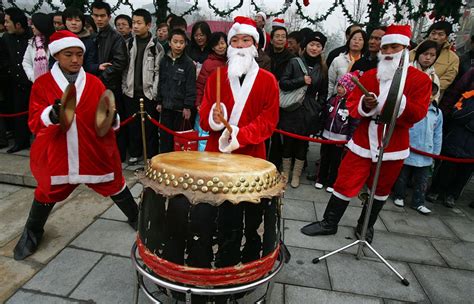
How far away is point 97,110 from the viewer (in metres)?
2.37

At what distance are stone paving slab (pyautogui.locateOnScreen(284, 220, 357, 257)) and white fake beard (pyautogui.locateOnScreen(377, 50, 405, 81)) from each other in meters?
1.58

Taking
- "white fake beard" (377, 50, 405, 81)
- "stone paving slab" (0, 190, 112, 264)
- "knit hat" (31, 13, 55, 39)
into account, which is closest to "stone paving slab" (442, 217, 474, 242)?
"white fake beard" (377, 50, 405, 81)

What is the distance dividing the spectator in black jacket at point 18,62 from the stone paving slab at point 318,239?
14.6ft

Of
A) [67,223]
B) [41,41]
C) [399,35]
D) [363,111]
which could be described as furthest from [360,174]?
[41,41]

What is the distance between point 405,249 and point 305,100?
216 centimetres

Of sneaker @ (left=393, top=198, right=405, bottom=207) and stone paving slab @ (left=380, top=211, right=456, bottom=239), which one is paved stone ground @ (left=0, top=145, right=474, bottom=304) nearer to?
stone paving slab @ (left=380, top=211, right=456, bottom=239)

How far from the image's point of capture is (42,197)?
2.52m

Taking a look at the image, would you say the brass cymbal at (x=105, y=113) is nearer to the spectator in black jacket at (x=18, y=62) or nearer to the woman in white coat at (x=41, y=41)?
the woman in white coat at (x=41, y=41)

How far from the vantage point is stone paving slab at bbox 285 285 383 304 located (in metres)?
2.27

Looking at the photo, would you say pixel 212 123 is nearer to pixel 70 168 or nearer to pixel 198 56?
pixel 70 168

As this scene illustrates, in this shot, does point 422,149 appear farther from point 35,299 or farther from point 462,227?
point 35,299

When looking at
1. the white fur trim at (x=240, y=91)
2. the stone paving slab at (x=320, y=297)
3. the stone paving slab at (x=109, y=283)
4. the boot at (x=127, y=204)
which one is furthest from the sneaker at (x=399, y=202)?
the stone paving slab at (x=109, y=283)

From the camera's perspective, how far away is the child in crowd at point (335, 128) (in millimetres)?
4035

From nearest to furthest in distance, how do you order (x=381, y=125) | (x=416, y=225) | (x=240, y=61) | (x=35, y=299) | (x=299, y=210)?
(x=35, y=299), (x=240, y=61), (x=381, y=125), (x=416, y=225), (x=299, y=210)
